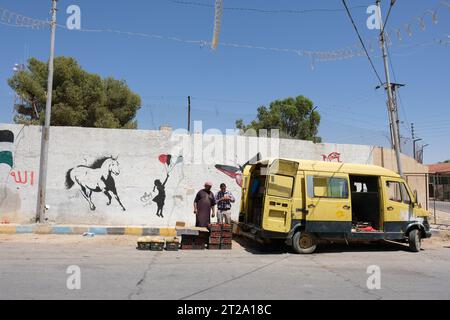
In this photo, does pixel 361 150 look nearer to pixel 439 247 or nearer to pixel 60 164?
pixel 439 247

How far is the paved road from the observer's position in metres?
5.80

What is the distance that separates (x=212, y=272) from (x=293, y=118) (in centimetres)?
3563

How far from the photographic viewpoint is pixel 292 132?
1620 inches

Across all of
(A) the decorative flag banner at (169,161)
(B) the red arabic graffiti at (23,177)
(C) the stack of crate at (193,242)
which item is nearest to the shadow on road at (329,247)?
(C) the stack of crate at (193,242)

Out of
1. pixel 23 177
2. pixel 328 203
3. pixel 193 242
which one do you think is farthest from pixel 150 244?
pixel 23 177

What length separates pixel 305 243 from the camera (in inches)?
384

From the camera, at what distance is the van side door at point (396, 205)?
33.7 feet

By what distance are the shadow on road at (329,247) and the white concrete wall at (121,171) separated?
2.95m

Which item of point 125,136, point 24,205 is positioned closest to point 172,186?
point 125,136

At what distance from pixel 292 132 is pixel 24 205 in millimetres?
31566

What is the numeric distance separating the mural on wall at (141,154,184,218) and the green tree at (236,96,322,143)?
2766 cm

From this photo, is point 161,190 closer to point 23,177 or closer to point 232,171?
point 232,171

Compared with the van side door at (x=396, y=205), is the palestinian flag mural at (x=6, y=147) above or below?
above

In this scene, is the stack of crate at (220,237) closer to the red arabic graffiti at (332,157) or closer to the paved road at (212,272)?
the paved road at (212,272)
